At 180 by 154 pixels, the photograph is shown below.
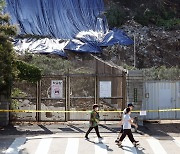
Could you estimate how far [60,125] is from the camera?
17.1 meters

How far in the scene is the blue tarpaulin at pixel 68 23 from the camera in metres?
35.3

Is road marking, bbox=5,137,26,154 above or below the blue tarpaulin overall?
below

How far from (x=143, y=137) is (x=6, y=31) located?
6419mm

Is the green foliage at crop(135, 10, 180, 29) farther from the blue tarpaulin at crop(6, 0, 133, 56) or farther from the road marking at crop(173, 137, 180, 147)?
the road marking at crop(173, 137, 180, 147)

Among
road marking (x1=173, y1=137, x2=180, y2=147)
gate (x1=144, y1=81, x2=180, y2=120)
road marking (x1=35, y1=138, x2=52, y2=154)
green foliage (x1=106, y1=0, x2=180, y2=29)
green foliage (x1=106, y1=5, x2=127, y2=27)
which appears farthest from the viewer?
green foliage (x1=106, y1=0, x2=180, y2=29)

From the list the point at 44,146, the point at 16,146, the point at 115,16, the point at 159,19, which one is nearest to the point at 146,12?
the point at 159,19

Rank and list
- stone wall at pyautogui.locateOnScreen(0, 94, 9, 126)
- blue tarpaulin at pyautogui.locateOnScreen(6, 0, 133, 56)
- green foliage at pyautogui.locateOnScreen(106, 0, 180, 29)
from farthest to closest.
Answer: green foliage at pyautogui.locateOnScreen(106, 0, 180, 29)
blue tarpaulin at pyautogui.locateOnScreen(6, 0, 133, 56)
stone wall at pyautogui.locateOnScreen(0, 94, 9, 126)

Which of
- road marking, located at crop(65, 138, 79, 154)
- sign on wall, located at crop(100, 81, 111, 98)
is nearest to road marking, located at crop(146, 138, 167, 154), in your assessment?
road marking, located at crop(65, 138, 79, 154)

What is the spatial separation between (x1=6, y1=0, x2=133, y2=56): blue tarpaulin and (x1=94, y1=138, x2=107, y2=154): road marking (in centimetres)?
2040

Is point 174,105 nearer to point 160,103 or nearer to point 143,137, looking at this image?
point 160,103

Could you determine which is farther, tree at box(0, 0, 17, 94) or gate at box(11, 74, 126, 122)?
gate at box(11, 74, 126, 122)

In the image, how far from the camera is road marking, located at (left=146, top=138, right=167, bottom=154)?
1238cm

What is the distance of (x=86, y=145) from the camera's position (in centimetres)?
1308

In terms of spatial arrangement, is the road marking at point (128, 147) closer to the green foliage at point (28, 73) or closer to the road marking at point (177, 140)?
the road marking at point (177, 140)
